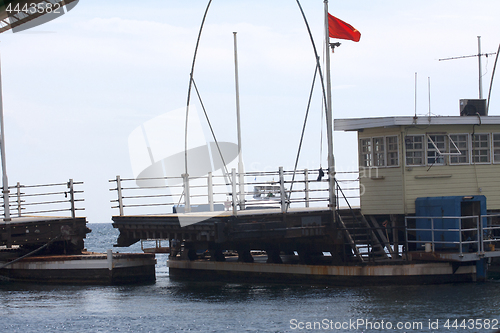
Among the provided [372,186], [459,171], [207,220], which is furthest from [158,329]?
[459,171]

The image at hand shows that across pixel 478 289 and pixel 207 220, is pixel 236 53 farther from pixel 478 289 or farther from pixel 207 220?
pixel 478 289

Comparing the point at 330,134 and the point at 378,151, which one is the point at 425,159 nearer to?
the point at 378,151

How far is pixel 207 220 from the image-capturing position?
25672 millimetres

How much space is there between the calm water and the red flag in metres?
9.65

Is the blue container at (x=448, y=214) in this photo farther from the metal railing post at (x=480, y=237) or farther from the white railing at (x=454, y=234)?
the metal railing post at (x=480, y=237)

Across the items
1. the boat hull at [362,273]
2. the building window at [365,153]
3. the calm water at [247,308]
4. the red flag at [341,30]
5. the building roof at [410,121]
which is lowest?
the calm water at [247,308]

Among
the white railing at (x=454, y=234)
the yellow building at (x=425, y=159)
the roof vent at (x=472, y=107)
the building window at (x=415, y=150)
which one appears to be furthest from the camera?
the roof vent at (x=472, y=107)

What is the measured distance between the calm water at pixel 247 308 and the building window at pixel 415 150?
4.77 metres

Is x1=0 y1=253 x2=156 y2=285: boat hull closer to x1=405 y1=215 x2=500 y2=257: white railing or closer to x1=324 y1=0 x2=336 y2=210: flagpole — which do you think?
x1=324 y1=0 x2=336 y2=210: flagpole

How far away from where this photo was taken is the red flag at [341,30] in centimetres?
2744

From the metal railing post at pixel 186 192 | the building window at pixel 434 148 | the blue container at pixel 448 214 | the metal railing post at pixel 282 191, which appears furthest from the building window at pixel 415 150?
the metal railing post at pixel 186 192

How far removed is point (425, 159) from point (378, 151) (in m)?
1.82

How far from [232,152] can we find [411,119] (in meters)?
11.8

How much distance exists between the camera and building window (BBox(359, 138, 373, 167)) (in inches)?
1100
